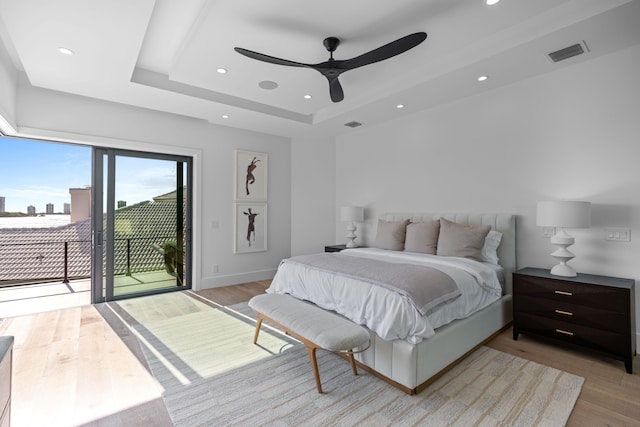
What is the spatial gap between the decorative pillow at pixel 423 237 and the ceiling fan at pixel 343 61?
6.40ft

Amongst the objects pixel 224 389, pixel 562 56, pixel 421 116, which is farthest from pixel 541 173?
pixel 224 389

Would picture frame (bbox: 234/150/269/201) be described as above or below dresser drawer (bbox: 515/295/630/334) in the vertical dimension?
above

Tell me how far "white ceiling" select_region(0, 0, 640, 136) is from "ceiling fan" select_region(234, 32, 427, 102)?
10.8 inches

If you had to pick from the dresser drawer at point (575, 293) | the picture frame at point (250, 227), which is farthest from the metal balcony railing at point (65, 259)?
the dresser drawer at point (575, 293)

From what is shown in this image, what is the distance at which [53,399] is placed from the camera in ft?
6.64

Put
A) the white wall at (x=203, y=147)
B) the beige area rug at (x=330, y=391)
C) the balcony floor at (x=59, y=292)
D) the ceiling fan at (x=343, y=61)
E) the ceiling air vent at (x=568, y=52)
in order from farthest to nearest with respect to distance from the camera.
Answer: the balcony floor at (x=59, y=292) → the white wall at (x=203, y=147) → the ceiling air vent at (x=568, y=52) → the ceiling fan at (x=343, y=61) → the beige area rug at (x=330, y=391)

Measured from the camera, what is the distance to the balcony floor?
382 cm

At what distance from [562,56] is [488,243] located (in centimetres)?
193

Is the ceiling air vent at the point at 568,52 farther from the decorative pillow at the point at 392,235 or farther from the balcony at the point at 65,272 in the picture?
the balcony at the point at 65,272

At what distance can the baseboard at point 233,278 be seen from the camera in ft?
15.7

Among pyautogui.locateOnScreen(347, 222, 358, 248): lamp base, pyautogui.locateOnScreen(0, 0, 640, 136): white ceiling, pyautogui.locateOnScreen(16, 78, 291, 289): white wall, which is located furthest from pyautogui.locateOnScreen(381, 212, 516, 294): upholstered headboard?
pyautogui.locateOnScreen(16, 78, 291, 289): white wall

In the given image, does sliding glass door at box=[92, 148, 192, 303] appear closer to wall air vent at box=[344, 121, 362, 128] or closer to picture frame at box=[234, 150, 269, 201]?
picture frame at box=[234, 150, 269, 201]

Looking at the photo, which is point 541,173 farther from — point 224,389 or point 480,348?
point 224,389

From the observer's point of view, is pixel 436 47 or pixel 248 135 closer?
pixel 436 47
